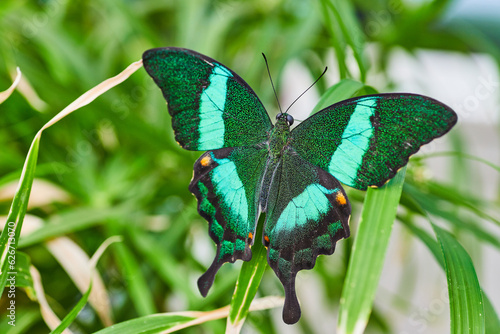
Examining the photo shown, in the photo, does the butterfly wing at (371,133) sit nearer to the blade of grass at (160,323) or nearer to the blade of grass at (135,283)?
the blade of grass at (160,323)

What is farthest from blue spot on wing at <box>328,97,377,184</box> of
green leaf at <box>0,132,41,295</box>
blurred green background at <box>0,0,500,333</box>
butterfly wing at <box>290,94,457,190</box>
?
green leaf at <box>0,132,41,295</box>

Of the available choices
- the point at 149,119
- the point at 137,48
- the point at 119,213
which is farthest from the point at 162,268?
the point at 137,48

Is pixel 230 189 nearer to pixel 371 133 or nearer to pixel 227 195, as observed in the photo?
pixel 227 195

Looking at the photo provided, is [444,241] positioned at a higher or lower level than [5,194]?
lower

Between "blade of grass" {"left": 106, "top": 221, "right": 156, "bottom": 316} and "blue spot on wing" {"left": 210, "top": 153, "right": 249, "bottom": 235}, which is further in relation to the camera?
"blade of grass" {"left": 106, "top": 221, "right": 156, "bottom": 316}

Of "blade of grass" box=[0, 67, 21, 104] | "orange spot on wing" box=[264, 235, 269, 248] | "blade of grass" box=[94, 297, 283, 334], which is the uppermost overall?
"blade of grass" box=[0, 67, 21, 104]

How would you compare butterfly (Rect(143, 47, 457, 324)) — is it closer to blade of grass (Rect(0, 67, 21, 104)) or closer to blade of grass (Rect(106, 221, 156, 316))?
blade of grass (Rect(0, 67, 21, 104))

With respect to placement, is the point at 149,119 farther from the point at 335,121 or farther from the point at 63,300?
the point at 335,121

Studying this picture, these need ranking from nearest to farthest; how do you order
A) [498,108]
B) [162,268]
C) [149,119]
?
[162,268]
[149,119]
[498,108]
